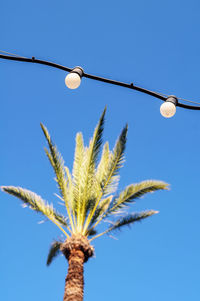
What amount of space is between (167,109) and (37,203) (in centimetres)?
564

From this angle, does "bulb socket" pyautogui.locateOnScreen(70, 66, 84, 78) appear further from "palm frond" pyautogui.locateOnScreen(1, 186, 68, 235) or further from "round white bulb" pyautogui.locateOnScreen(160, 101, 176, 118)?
"palm frond" pyautogui.locateOnScreen(1, 186, 68, 235)

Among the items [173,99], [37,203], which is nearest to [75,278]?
[37,203]

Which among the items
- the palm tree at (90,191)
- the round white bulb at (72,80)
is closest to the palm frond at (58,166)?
the palm tree at (90,191)

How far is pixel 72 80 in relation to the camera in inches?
225

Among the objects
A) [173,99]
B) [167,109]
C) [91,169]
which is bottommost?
[167,109]

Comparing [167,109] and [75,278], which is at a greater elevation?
[167,109]

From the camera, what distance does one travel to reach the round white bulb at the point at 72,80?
18.6ft

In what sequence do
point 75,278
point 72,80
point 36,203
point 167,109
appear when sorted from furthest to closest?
point 36,203 → point 75,278 → point 72,80 → point 167,109

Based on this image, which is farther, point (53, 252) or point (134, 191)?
point (53, 252)

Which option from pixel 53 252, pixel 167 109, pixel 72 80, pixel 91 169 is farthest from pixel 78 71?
pixel 53 252

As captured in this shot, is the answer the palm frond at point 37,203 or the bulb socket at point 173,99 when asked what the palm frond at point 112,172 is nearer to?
the palm frond at point 37,203

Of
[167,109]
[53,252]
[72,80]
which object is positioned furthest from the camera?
[53,252]

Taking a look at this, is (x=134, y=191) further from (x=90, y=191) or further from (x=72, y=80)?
(x=72, y=80)

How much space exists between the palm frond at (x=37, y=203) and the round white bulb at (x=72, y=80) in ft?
16.4
